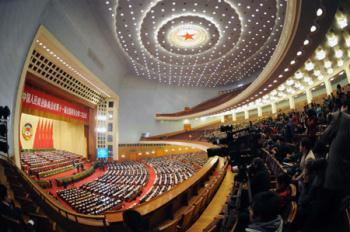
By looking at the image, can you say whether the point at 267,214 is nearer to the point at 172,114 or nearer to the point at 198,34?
the point at 198,34

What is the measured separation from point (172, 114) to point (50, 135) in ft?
42.4

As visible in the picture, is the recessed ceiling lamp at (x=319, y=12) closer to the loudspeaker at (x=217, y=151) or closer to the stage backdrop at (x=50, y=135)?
the loudspeaker at (x=217, y=151)

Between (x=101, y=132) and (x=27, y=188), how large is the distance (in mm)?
14174

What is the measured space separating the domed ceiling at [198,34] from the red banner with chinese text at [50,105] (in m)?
6.09

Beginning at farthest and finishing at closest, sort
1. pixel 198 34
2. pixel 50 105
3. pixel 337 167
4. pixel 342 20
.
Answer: pixel 198 34
pixel 50 105
pixel 342 20
pixel 337 167

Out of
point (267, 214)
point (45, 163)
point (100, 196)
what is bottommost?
point (100, 196)

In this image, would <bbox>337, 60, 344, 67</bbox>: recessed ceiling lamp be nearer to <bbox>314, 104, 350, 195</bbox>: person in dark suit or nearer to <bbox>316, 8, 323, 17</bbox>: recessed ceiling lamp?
<bbox>316, 8, 323, 17</bbox>: recessed ceiling lamp

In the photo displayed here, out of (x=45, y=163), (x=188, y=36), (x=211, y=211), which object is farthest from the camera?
(x=188, y=36)

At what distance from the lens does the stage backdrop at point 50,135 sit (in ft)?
45.3

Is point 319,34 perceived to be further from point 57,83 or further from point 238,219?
point 57,83

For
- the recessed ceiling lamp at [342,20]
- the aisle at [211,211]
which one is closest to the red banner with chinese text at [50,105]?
the aisle at [211,211]

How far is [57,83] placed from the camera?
11.8m

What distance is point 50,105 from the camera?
458 inches

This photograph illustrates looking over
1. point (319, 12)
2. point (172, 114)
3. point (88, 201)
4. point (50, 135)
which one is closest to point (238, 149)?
point (319, 12)
